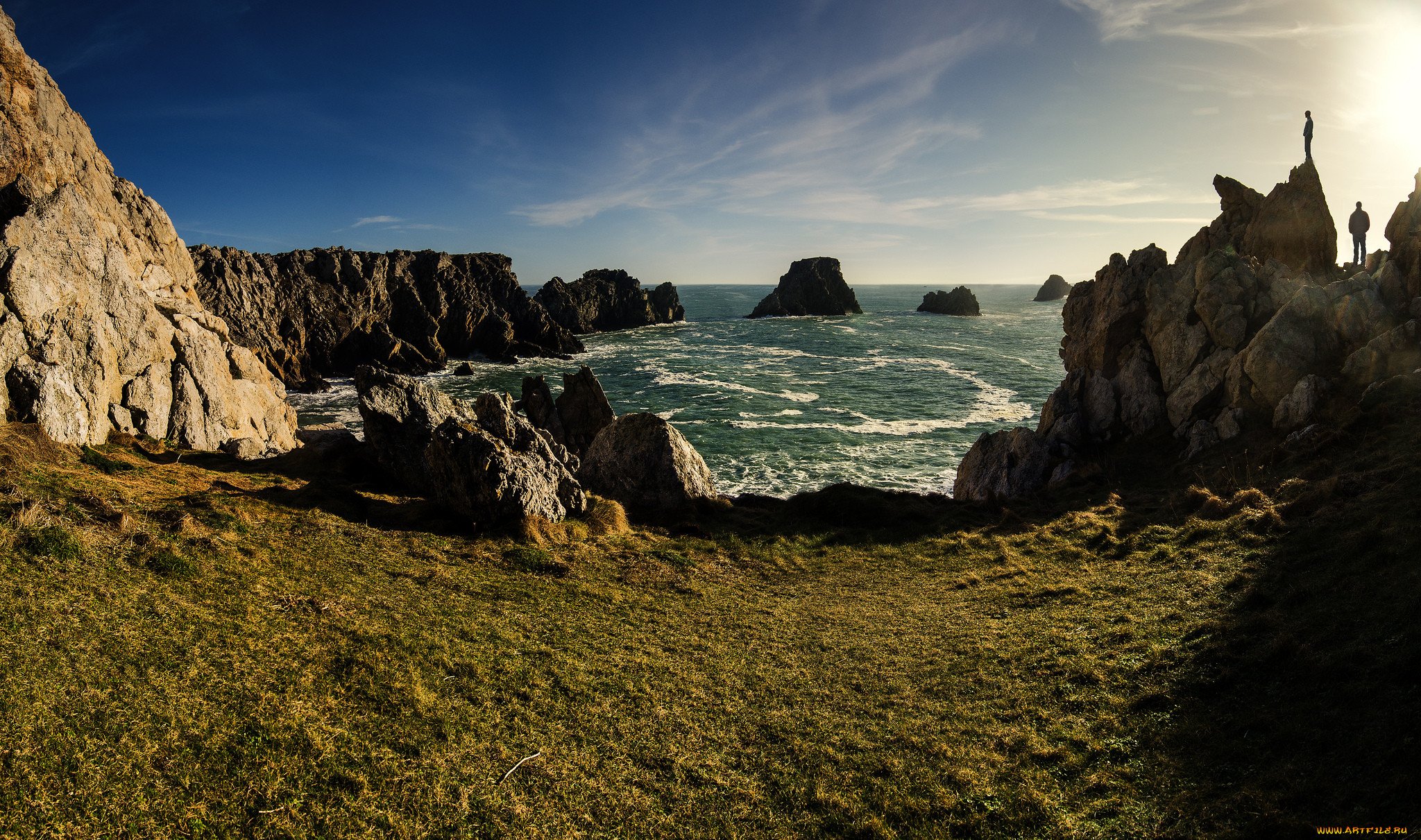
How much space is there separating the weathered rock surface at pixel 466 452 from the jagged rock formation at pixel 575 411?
49.7ft

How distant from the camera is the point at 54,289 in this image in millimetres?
23062

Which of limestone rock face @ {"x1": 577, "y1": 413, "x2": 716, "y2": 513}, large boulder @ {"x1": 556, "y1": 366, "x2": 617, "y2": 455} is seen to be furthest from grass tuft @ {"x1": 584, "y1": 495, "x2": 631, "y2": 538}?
large boulder @ {"x1": 556, "y1": 366, "x2": 617, "y2": 455}

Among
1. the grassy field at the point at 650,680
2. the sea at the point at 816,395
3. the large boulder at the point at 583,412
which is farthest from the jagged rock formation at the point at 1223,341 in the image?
the large boulder at the point at 583,412

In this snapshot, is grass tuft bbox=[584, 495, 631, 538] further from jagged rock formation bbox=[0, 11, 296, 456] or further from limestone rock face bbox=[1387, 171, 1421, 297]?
limestone rock face bbox=[1387, 171, 1421, 297]

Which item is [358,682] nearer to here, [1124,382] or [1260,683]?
[1260,683]

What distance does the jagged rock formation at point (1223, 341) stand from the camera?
29547 mm

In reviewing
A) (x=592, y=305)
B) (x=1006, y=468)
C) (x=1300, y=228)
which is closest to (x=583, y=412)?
(x=1006, y=468)

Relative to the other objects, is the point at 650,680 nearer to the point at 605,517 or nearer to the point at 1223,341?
the point at 605,517

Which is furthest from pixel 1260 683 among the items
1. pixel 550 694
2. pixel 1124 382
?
pixel 1124 382

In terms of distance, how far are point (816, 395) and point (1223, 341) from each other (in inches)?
1838

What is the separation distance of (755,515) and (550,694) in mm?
17704

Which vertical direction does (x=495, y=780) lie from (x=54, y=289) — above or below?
below

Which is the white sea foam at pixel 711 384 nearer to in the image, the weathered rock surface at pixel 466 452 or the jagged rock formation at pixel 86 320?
the weathered rock surface at pixel 466 452

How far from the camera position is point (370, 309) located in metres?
110
